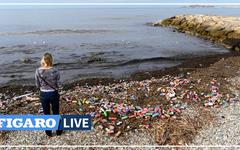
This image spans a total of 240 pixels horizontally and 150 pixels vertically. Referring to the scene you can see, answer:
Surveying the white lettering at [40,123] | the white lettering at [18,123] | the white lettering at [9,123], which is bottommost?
the white lettering at [9,123]

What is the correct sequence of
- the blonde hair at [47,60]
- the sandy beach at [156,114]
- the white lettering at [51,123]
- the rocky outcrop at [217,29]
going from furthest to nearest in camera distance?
1. the rocky outcrop at [217,29]
2. the sandy beach at [156,114]
3. the white lettering at [51,123]
4. the blonde hair at [47,60]

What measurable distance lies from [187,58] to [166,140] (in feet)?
77.0

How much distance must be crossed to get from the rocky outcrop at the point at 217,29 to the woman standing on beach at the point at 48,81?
3096 centimetres

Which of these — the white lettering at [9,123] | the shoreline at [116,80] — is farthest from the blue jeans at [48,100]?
the shoreline at [116,80]

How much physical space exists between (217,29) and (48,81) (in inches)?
1670

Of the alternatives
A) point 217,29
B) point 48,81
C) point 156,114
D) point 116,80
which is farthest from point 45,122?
point 217,29

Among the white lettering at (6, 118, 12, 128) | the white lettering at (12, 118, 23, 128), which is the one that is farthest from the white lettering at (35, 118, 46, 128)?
the white lettering at (6, 118, 12, 128)

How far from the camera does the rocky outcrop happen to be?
43000 millimetres

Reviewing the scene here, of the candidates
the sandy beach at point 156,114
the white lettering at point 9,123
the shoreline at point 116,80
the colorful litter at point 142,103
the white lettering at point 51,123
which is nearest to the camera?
the white lettering at point 51,123

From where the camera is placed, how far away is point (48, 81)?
448 inches

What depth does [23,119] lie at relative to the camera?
11.1 metres

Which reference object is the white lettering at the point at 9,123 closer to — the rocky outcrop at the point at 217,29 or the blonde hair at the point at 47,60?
the blonde hair at the point at 47,60

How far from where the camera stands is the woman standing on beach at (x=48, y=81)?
1126cm

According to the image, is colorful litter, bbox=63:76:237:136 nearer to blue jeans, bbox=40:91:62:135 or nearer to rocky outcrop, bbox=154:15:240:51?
blue jeans, bbox=40:91:62:135
